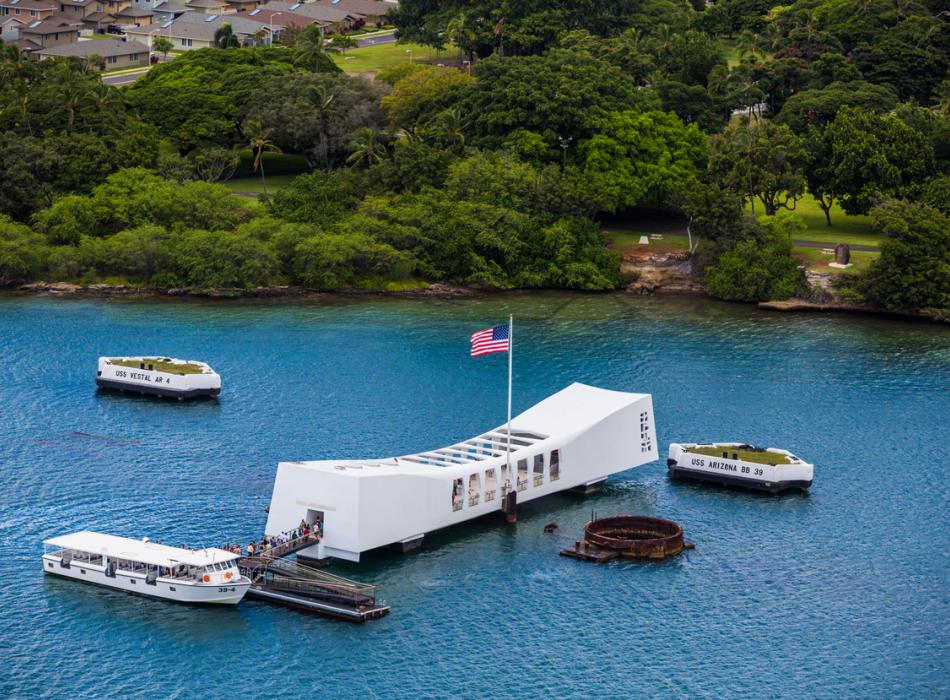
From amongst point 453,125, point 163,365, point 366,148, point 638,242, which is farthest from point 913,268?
point 163,365

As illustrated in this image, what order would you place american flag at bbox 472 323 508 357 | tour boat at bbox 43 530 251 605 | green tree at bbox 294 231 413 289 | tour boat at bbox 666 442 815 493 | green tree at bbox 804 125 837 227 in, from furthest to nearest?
green tree at bbox 804 125 837 227, green tree at bbox 294 231 413 289, tour boat at bbox 666 442 815 493, american flag at bbox 472 323 508 357, tour boat at bbox 43 530 251 605

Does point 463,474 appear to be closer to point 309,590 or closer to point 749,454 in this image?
point 309,590

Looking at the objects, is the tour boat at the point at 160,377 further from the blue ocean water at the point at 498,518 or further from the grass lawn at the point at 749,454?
the grass lawn at the point at 749,454

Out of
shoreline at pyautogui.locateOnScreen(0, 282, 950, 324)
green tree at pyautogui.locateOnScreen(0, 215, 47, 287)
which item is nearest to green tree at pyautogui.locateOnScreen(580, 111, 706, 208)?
shoreline at pyautogui.locateOnScreen(0, 282, 950, 324)

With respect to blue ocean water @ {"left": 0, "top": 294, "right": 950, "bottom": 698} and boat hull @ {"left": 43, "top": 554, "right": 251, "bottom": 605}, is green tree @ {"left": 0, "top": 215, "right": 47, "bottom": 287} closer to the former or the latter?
blue ocean water @ {"left": 0, "top": 294, "right": 950, "bottom": 698}

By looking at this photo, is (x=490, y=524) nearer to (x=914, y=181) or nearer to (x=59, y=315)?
(x=59, y=315)

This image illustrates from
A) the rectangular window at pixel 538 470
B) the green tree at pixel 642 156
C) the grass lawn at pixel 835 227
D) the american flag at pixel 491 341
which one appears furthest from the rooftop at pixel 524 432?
the grass lawn at pixel 835 227
